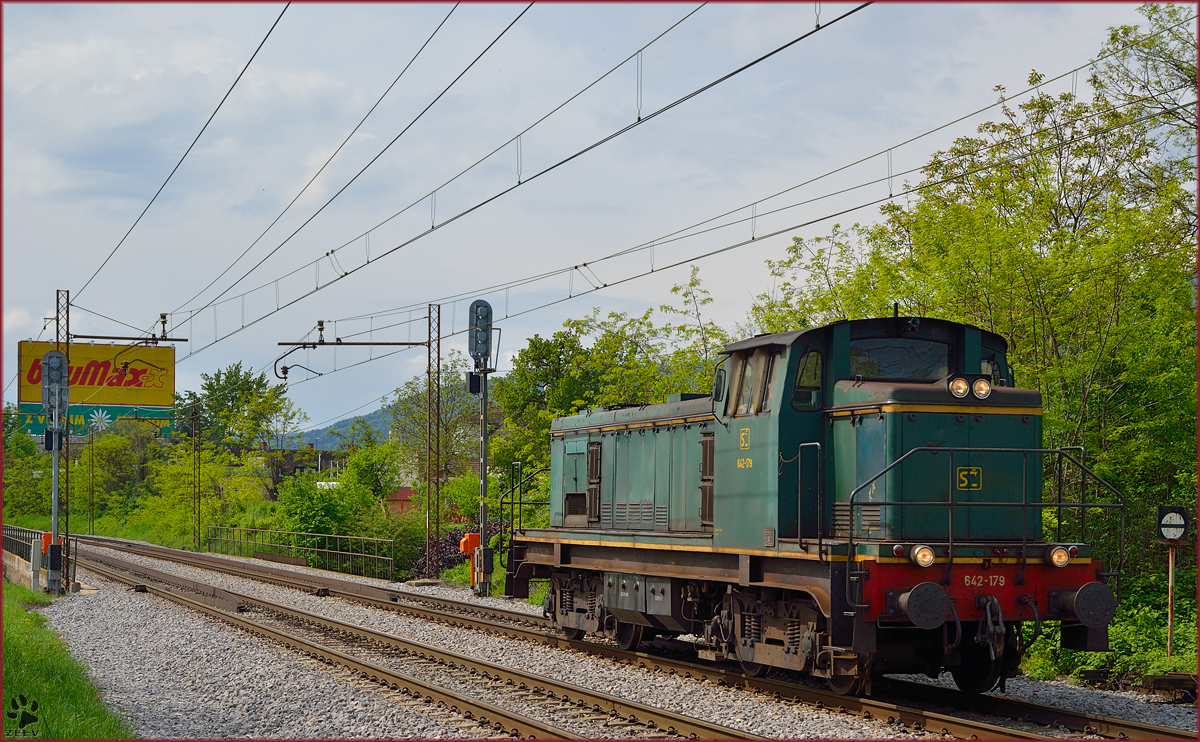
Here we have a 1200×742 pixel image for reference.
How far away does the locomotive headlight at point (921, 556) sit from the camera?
31.2ft

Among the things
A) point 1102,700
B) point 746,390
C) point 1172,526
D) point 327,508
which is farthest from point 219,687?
point 327,508

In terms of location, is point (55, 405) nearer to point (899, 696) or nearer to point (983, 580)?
point (899, 696)

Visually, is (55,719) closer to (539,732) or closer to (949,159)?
(539,732)

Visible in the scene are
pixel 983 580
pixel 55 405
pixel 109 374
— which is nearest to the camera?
pixel 983 580

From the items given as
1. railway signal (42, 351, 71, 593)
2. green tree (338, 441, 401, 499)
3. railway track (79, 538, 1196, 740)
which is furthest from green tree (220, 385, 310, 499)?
railway track (79, 538, 1196, 740)

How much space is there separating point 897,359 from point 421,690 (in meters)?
6.32

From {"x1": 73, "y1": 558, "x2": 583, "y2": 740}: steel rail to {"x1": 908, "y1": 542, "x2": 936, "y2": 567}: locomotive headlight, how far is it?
3.48 m

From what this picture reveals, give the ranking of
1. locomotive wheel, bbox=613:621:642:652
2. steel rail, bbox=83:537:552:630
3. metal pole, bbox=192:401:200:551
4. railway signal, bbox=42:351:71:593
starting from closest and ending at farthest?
locomotive wheel, bbox=613:621:642:652 → steel rail, bbox=83:537:552:630 → railway signal, bbox=42:351:71:593 → metal pole, bbox=192:401:200:551

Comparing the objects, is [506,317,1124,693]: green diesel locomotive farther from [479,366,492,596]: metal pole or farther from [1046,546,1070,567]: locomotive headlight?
[479,366,492,596]: metal pole

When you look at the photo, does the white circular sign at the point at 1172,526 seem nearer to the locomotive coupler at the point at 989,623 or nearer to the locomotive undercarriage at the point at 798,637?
the locomotive undercarriage at the point at 798,637

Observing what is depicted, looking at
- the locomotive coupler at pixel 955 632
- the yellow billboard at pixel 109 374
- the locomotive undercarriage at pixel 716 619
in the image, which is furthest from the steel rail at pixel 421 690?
the yellow billboard at pixel 109 374

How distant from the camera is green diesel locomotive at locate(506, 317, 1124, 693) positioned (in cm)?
969

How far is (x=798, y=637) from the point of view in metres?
10.8

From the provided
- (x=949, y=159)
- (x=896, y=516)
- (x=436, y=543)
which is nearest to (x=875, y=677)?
(x=896, y=516)
